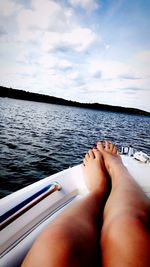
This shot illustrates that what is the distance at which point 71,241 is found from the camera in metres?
0.81

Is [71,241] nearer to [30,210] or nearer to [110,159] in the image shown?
[30,210]

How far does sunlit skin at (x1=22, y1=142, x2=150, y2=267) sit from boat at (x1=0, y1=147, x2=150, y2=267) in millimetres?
187

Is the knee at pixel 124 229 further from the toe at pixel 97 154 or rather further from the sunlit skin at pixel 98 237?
the toe at pixel 97 154

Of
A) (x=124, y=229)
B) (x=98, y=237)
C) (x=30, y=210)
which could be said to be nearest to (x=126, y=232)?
(x=124, y=229)

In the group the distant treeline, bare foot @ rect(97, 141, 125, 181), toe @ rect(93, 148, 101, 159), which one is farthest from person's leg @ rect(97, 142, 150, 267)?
the distant treeline

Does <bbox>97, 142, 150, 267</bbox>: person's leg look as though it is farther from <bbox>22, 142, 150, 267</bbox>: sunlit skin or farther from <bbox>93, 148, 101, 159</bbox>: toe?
<bbox>93, 148, 101, 159</bbox>: toe

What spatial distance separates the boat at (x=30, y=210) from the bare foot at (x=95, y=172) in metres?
0.09

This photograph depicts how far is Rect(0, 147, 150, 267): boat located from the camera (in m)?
0.97

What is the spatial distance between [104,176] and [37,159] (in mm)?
5718

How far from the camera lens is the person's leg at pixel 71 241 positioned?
735mm

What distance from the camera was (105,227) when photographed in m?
1.00

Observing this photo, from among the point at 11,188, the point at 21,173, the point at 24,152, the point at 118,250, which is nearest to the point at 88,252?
the point at 118,250

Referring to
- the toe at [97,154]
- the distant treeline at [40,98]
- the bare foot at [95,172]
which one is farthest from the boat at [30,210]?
the distant treeline at [40,98]

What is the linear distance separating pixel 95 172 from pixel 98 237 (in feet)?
3.41
